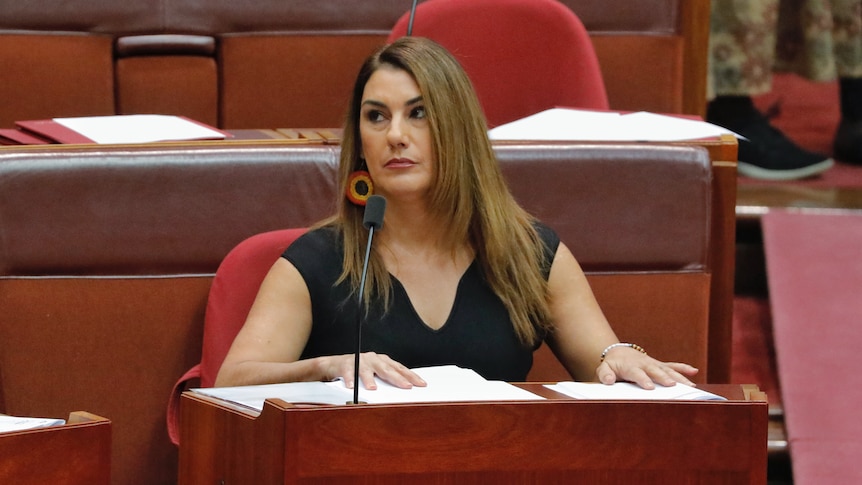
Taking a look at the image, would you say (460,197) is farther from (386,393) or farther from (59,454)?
(59,454)

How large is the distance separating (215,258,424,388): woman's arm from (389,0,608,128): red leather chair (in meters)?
0.51

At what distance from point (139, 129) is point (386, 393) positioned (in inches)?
21.0

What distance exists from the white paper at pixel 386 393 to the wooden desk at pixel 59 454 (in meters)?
0.08

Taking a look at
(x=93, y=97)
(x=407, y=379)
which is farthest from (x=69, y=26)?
(x=407, y=379)

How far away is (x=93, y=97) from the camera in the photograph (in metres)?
1.52

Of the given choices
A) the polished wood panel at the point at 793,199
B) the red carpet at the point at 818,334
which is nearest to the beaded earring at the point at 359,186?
the red carpet at the point at 818,334

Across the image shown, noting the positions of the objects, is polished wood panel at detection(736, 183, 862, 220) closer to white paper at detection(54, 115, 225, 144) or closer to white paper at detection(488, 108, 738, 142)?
white paper at detection(488, 108, 738, 142)

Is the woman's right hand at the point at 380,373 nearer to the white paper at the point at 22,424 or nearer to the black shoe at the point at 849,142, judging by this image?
the white paper at the point at 22,424

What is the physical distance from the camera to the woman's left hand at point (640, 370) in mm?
754

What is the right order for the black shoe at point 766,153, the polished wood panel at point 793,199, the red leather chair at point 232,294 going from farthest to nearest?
the black shoe at point 766,153
the polished wood panel at point 793,199
the red leather chair at point 232,294

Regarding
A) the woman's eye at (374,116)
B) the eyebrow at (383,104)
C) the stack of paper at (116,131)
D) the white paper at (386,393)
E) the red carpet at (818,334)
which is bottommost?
the red carpet at (818,334)

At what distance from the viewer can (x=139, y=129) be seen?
1.12 meters

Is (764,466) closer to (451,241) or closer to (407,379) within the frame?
(407,379)

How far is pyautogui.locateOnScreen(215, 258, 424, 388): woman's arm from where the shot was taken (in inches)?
32.3
